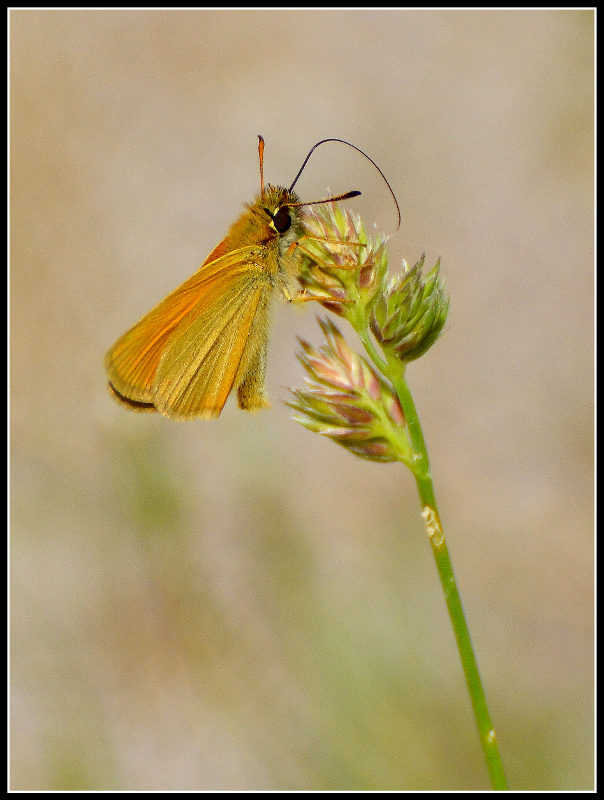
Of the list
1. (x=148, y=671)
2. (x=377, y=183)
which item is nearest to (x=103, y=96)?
(x=377, y=183)

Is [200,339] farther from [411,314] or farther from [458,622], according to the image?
[458,622]

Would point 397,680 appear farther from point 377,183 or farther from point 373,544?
point 377,183

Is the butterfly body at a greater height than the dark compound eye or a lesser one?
lesser

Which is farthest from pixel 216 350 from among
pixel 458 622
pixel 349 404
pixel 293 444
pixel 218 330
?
pixel 293 444

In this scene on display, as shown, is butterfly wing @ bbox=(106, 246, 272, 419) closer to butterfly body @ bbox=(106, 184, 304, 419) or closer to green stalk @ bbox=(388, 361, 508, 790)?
butterfly body @ bbox=(106, 184, 304, 419)

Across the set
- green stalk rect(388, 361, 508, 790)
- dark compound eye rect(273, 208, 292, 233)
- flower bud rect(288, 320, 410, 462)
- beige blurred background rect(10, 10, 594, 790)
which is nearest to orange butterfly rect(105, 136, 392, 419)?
dark compound eye rect(273, 208, 292, 233)

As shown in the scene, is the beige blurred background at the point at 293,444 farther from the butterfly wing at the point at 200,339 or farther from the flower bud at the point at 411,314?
the flower bud at the point at 411,314

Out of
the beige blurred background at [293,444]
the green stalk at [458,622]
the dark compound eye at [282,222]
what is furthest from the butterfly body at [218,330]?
the green stalk at [458,622]
